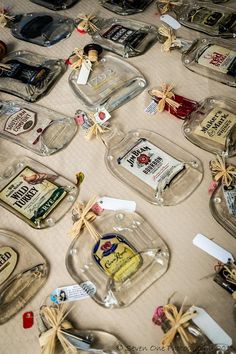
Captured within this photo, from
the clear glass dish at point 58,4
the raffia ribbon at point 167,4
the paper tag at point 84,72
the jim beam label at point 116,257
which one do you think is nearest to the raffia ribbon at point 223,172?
the jim beam label at point 116,257

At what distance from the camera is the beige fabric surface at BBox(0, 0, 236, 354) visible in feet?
2.26

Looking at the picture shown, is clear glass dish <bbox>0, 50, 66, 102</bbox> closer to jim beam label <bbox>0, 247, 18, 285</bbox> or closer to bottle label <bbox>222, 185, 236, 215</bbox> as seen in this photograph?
jim beam label <bbox>0, 247, 18, 285</bbox>

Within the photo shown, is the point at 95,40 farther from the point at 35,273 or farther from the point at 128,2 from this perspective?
the point at 35,273

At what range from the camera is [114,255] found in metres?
0.74

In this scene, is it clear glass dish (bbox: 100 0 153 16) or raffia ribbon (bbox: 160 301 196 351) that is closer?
raffia ribbon (bbox: 160 301 196 351)

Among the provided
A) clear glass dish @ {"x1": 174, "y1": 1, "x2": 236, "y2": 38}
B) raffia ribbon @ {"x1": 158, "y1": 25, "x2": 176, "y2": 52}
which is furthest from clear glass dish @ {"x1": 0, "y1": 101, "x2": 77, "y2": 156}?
clear glass dish @ {"x1": 174, "y1": 1, "x2": 236, "y2": 38}

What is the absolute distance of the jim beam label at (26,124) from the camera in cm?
96

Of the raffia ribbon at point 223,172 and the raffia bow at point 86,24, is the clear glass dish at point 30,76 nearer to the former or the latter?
the raffia bow at point 86,24

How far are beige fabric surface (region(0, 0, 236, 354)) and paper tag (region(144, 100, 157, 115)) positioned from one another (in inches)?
0.6

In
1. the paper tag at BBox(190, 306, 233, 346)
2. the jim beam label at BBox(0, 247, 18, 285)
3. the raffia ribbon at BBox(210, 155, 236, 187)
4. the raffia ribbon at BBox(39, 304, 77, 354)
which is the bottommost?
the jim beam label at BBox(0, 247, 18, 285)

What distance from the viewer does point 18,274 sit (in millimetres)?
760

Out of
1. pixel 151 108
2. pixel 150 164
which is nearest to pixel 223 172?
pixel 150 164

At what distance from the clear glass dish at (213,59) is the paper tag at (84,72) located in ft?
0.85

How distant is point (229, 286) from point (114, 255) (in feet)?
0.72
